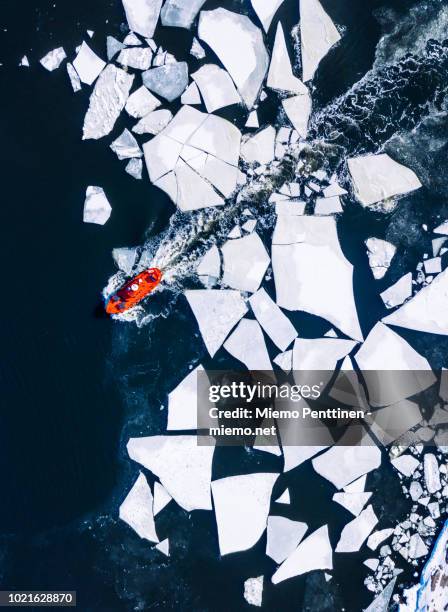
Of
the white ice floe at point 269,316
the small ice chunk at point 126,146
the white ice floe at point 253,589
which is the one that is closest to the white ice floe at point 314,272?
the white ice floe at point 269,316

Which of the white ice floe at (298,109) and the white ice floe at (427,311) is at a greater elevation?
the white ice floe at (298,109)

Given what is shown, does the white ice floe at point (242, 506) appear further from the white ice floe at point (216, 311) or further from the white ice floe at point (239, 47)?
the white ice floe at point (239, 47)

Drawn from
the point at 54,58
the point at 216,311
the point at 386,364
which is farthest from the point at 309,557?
the point at 54,58

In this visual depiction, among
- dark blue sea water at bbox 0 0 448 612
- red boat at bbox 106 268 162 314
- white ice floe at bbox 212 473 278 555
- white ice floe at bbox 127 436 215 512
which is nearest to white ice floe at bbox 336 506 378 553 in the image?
dark blue sea water at bbox 0 0 448 612

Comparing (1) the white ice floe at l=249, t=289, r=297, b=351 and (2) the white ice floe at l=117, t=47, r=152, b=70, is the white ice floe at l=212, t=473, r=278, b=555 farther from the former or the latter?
(2) the white ice floe at l=117, t=47, r=152, b=70

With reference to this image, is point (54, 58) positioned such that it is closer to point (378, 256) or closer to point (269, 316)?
point (269, 316)

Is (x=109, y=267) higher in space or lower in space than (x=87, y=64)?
lower
